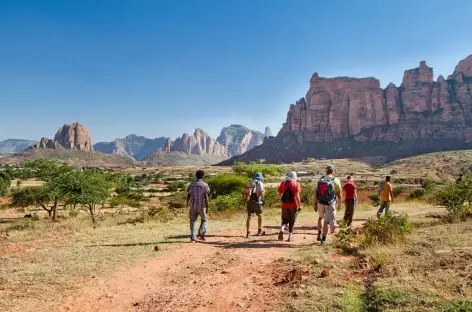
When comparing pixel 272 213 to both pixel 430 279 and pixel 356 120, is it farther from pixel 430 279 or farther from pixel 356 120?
pixel 356 120

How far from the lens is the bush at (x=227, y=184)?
24562 millimetres

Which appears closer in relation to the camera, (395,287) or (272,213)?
(395,287)

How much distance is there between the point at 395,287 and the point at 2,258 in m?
9.12

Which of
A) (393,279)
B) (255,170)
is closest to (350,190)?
(393,279)

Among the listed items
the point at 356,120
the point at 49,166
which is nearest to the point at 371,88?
the point at 356,120

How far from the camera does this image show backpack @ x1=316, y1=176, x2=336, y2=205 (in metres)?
10.8

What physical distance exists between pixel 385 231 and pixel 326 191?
6.29ft

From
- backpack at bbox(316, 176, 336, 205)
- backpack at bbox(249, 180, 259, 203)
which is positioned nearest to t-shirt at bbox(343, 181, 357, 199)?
backpack at bbox(316, 176, 336, 205)

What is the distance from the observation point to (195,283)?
7312mm

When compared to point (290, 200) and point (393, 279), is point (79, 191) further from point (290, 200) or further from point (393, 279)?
point (393, 279)

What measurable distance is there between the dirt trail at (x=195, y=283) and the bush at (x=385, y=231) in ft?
5.97

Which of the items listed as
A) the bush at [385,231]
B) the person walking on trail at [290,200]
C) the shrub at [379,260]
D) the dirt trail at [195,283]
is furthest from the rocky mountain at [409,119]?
the shrub at [379,260]

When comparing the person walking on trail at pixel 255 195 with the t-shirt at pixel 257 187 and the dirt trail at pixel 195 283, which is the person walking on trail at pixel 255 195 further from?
the dirt trail at pixel 195 283

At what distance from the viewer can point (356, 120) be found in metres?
196
